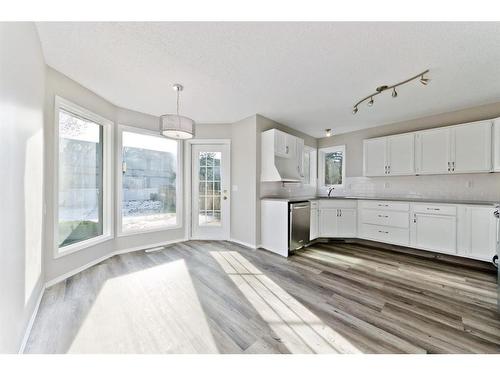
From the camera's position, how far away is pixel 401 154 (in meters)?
3.57

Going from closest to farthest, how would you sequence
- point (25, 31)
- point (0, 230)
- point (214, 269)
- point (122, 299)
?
point (0, 230) < point (25, 31) < point (122, 299) < point (214, 269)

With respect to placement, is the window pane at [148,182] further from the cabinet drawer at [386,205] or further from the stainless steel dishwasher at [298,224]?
the cabinet drawer at [386,205]

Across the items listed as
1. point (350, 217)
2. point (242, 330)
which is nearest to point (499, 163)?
point (350, 217)

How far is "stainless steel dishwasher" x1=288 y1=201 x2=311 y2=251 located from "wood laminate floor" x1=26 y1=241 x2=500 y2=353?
431 mm

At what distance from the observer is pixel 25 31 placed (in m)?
1.40

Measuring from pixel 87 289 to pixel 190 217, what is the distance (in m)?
2.06

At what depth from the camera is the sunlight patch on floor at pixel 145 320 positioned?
1340 millimetres

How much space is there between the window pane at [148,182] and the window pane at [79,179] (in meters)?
0.39

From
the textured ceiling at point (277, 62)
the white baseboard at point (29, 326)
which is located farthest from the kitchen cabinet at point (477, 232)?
the white baseboard at point (29, 326)

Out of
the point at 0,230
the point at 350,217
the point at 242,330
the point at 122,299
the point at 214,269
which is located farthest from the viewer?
the point at 350,217

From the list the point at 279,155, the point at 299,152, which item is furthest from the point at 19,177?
the point at 299,152

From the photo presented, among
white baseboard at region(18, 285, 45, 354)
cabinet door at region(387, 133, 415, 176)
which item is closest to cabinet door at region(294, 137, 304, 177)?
cabinet door at region(387, 133, 415, 176)

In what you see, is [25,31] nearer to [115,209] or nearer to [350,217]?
[115,209]
